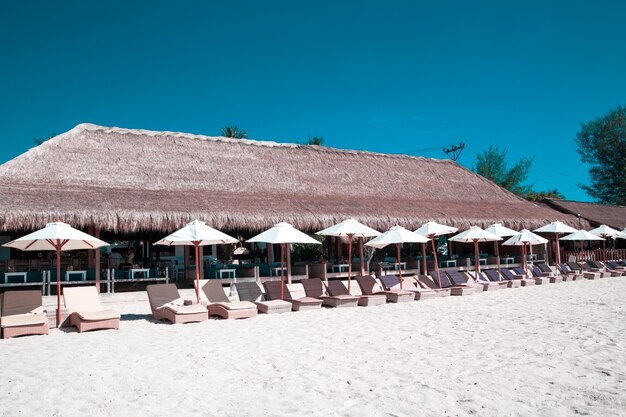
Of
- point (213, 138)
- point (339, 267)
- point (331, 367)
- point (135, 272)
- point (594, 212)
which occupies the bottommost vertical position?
point (331, 367)

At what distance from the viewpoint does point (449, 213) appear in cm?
1609

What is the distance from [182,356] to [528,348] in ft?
11.8

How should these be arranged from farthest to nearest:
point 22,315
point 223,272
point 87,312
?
point 223,272 → point 87,312 → point 22,315

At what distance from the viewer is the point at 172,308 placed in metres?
7.40

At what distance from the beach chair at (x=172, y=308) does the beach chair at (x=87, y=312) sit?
0.73 m

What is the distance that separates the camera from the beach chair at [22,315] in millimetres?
6242

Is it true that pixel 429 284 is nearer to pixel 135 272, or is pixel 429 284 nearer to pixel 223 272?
pixel 223 272

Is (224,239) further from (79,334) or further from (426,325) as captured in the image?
(426,325)

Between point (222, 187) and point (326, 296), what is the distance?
6411mm

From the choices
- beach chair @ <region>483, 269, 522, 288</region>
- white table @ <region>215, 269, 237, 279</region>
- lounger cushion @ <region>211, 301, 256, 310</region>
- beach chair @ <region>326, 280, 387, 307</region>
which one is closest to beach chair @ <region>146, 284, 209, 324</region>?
lounger cushion @ <region>211, 301, 256, 310</region>

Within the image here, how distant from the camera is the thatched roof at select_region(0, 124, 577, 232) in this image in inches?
447

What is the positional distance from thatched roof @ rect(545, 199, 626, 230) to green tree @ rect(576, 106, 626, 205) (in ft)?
49.8

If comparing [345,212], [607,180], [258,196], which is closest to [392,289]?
[345,212]

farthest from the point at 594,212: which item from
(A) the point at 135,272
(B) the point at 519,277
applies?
(A) the point at 135,272
